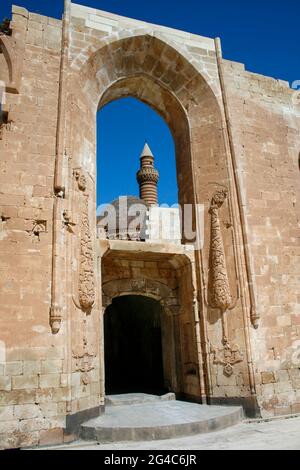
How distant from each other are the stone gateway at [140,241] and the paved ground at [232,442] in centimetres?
78

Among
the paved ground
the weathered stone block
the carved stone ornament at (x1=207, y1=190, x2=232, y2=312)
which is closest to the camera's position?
the paved ground

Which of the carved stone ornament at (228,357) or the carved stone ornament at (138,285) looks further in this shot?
the carved stone ornament at (138,285)

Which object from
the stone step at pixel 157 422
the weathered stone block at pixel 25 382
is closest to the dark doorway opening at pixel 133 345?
the stone step at pixel 157 422

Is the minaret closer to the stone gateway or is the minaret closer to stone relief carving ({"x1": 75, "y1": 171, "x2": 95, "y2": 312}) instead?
the stone gateway

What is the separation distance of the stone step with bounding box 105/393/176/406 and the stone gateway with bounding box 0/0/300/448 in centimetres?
38

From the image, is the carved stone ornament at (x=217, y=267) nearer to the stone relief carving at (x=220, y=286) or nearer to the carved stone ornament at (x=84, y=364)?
the stone relief carving at (x=220, y=286)

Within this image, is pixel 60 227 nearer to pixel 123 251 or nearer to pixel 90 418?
pixel 123 251

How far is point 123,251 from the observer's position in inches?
300

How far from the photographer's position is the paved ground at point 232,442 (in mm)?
4867

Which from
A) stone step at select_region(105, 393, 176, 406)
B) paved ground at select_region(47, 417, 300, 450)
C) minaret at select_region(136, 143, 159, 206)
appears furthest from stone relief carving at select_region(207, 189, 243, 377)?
minaret at select_region(136, 143, 159, 206)

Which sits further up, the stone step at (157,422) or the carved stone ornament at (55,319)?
the carved stone ornament at (55,319)

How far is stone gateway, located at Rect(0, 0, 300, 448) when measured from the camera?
18.9ft

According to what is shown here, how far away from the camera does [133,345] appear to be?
43.0ft
